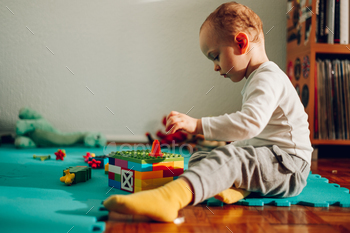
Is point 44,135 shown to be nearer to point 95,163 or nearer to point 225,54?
point 95,163

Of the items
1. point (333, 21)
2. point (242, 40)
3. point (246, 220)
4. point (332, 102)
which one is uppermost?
point (333, 21)

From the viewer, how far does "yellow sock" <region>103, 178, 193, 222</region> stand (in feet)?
1.45

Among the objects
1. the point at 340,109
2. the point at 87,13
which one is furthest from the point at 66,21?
the point at 340,109

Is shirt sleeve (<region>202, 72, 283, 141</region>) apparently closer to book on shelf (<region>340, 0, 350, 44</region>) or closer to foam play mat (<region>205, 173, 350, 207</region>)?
foam play mat (<region>205, 173, 350, 207</region>)

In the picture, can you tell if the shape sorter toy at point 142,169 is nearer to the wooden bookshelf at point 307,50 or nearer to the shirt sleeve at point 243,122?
the shirt sleeve at point 243,122

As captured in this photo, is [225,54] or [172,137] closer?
[225,54]

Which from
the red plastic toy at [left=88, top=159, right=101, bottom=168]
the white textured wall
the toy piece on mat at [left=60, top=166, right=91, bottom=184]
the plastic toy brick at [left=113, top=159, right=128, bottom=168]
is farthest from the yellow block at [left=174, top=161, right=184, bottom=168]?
the white textured wall

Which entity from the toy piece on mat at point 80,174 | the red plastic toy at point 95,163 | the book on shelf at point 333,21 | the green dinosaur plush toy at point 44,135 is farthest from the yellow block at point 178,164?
the book on shelf at point 333,21

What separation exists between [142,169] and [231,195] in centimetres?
18

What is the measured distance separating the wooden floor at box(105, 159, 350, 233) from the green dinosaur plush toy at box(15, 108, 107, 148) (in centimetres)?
87

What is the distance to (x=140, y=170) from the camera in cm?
60

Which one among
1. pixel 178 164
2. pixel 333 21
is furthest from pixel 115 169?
pixel 333 21

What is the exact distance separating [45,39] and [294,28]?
1062mm

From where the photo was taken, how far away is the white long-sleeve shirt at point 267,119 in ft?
1.78
